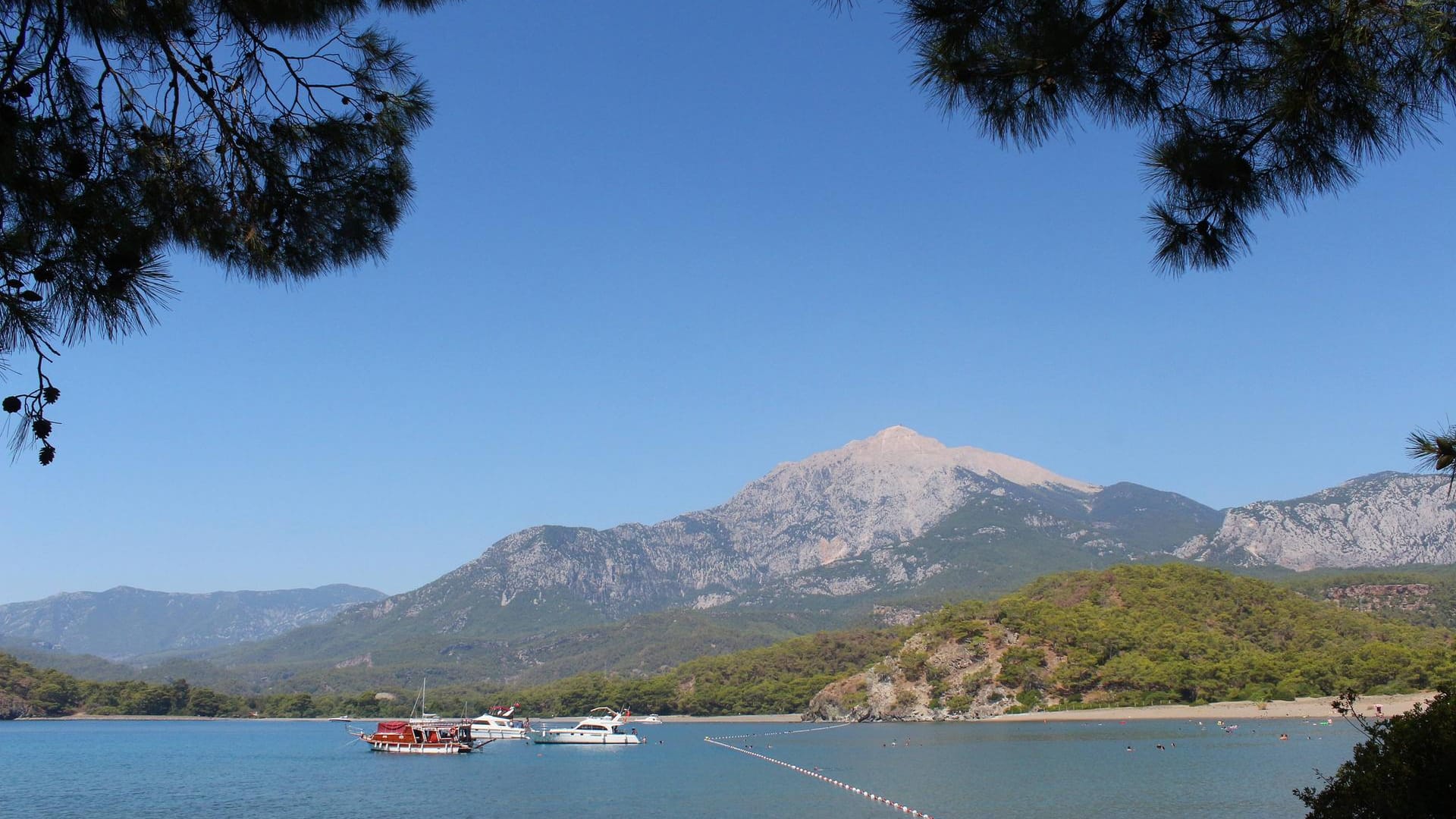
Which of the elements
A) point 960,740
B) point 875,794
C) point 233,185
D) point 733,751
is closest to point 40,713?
point 733,751

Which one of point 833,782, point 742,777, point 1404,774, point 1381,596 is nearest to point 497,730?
point 742,777

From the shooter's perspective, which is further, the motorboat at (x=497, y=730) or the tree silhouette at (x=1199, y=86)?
the motorboat at (x=497, y=730)

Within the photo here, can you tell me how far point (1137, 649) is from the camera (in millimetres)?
115000

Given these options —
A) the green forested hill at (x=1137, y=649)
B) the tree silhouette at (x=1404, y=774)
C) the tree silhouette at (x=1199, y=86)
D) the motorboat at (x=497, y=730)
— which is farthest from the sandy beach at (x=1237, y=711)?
the tree silhouette at (x=1199, y=86)

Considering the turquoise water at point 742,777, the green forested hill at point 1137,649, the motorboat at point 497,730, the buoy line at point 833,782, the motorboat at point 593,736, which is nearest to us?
the buoy line at point 833,782

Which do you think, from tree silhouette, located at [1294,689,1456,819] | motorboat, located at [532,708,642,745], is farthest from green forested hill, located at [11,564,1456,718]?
tree silhouette, located at [1294,689,1456,819]

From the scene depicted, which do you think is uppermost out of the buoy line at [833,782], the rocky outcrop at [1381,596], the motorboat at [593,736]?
the rocky outcrop at [1381,596]

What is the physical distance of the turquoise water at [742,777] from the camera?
143 ft

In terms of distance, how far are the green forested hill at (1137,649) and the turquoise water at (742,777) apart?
1221cm

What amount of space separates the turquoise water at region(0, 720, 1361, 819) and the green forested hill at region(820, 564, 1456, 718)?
12.2 m

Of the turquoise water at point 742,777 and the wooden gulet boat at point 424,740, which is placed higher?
the wooden gulet boat at point 424,740

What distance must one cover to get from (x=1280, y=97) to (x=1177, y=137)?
79cm

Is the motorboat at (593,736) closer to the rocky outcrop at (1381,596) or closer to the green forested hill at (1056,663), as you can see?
the green forested hill at (1056,663)

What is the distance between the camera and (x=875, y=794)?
45906mm
